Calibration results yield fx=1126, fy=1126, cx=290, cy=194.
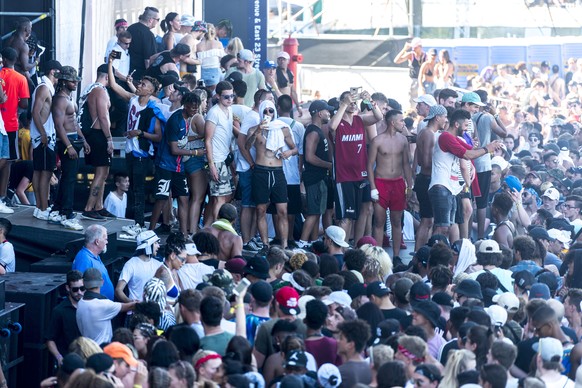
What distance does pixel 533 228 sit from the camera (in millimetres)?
12258

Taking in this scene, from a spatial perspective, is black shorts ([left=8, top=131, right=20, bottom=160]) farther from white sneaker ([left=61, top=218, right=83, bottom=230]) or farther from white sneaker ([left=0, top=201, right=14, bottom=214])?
white sneaker ([left=61, top=218, right=83, bottom=230])

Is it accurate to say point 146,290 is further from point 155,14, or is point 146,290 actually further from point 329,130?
point 155,14

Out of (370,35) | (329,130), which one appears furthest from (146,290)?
(370,35)

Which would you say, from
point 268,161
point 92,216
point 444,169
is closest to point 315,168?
point 268,161

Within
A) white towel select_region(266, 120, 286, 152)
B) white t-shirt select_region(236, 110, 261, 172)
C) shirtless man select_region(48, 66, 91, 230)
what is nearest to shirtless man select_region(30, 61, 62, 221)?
shirtless man select_region(48, 66, 91, 230)

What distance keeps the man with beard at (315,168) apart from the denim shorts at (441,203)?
4.15 feet

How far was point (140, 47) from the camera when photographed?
15438mm

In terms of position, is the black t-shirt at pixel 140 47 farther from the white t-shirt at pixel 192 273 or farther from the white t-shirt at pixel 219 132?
the white t-shirt at pixel 192 273

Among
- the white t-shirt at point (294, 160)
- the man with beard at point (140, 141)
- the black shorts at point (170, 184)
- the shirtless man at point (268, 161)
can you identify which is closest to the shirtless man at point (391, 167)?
the white t-shirt at point (294, 160)

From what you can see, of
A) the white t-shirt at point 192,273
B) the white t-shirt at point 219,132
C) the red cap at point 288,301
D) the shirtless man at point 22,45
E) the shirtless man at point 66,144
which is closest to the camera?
the red cap at point 288,301

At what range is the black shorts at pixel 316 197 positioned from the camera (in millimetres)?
13227

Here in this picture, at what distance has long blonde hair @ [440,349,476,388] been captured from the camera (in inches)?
294

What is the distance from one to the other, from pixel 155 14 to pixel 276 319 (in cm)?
800

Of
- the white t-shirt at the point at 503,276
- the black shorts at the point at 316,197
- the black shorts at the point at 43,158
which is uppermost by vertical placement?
the black shorts at the point at 43,158
